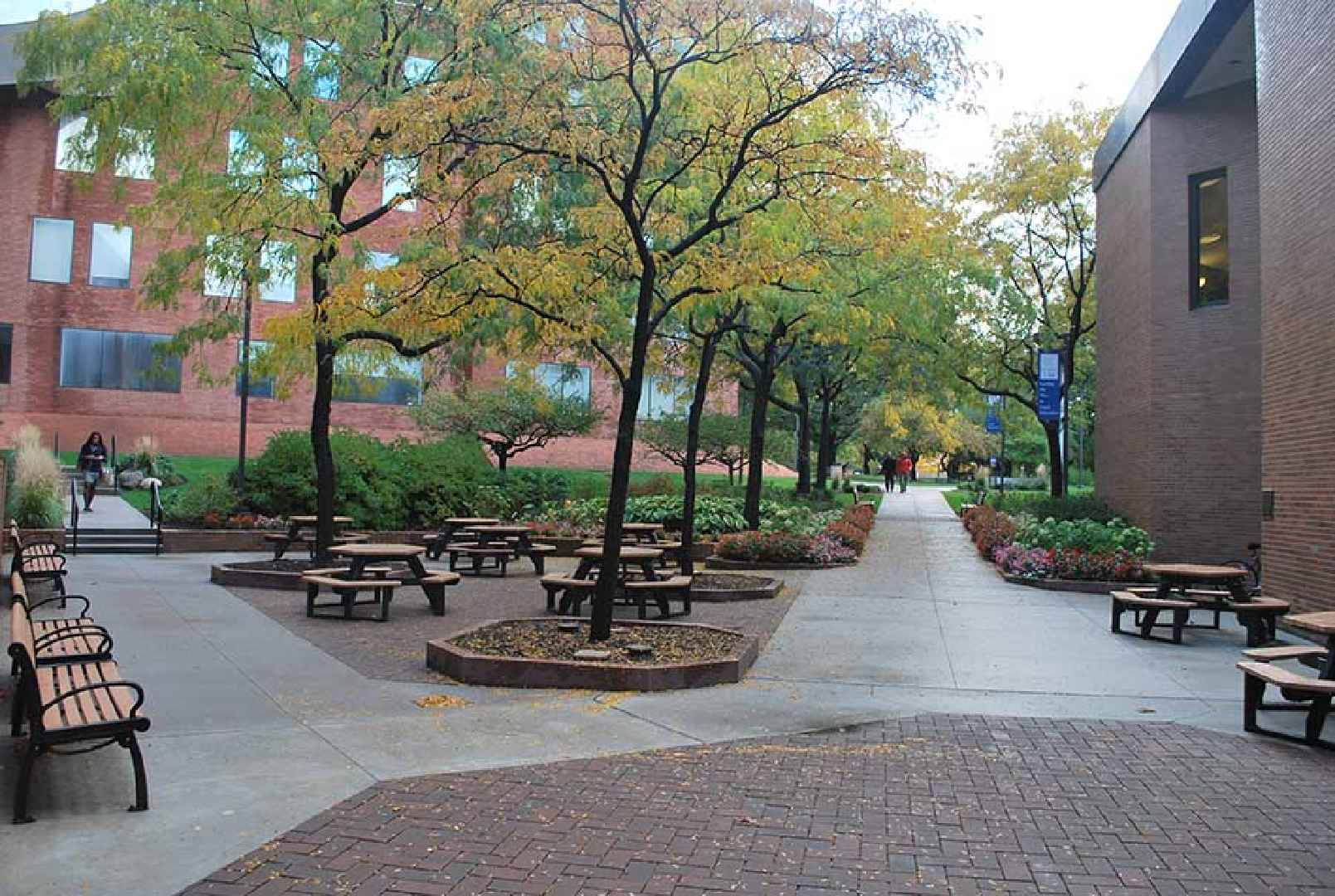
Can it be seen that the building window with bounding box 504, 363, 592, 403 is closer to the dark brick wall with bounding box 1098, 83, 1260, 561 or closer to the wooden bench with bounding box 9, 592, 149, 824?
the dark brick wall with bounding box 1098, 83, 1260, 561

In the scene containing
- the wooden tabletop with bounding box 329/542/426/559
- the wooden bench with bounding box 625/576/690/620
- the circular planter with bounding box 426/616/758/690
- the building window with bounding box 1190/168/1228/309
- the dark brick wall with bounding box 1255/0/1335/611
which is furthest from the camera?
the building window with bounding box 1190/168/1228/309

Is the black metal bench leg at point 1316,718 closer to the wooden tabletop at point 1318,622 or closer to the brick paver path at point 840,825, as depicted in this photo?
the brick paver path at point 840,825

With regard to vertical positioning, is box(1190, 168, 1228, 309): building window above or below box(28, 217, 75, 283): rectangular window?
below

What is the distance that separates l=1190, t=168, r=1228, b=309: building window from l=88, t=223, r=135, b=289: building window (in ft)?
109

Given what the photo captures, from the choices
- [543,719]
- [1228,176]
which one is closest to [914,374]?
[1228,176]

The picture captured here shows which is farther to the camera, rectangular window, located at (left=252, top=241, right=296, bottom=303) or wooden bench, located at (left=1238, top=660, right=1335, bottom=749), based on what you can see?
rectangular window, located at (left=252, top=241, right=296, bottom=303)

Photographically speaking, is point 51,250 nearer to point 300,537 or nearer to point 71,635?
point 300,537

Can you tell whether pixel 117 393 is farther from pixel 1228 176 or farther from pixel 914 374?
pixel 1228 176

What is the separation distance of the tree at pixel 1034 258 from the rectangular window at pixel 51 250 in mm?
29370

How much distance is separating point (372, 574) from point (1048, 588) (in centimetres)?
986

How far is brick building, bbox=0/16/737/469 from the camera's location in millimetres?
36750

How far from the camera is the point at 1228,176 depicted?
59.6 feet

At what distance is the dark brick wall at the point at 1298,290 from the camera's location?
→ 11055mm

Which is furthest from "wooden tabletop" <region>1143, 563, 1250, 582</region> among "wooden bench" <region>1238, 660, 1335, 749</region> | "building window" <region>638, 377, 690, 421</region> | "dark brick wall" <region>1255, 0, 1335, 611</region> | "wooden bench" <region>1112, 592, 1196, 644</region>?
"building window" <region>638, 377, 690, 421</region>
